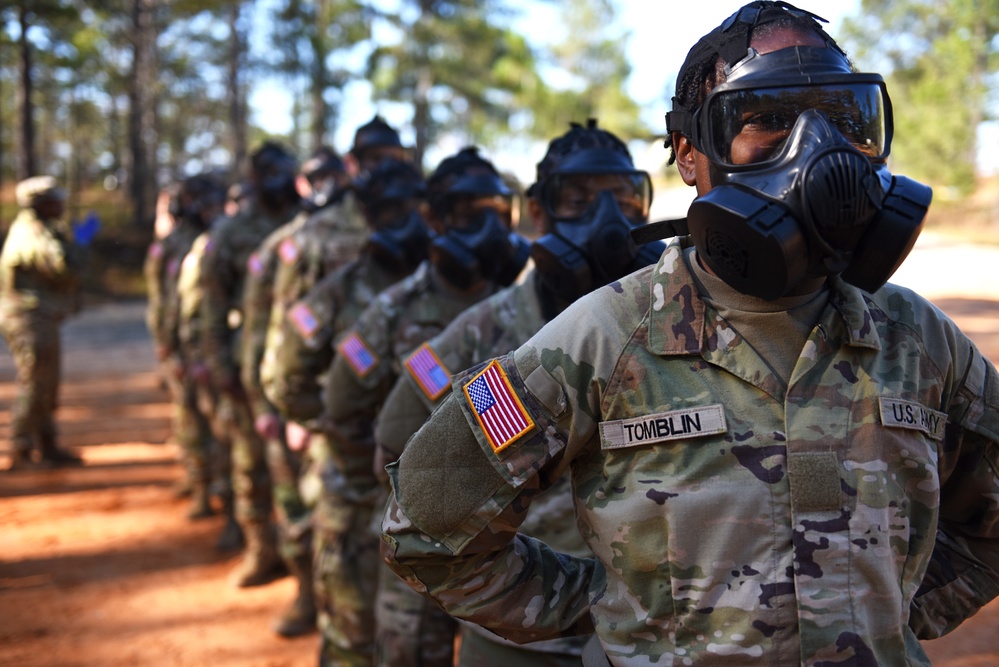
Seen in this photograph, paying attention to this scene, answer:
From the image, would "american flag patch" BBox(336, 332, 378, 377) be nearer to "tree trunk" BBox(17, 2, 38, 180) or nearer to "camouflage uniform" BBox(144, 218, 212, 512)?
"camouflage uniform" BBox(144, 218, 212, 512)

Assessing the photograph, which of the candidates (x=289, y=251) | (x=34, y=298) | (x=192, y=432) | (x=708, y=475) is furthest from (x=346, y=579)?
(x=34, y=298)

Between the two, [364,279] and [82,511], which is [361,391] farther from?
[82,511]

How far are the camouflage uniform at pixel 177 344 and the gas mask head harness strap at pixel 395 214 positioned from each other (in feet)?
12.8

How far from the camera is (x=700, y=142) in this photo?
1727mm

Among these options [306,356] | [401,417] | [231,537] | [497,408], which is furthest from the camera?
[231,537]

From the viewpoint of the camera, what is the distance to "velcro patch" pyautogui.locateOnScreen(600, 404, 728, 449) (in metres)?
1.60

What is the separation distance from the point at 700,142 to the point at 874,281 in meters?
0.42

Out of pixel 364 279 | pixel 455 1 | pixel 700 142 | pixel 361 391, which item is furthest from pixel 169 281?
pixel 455 1

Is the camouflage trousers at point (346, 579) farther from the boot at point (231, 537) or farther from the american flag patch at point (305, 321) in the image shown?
the boot at point (231, 537)

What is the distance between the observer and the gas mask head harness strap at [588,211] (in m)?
2.87

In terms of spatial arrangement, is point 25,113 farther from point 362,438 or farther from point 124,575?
point 362,438

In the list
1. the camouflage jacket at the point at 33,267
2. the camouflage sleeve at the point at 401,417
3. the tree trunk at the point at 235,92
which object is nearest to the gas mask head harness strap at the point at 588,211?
the camouflage sleeve at the point at 401,417

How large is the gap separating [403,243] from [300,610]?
2.65 metres

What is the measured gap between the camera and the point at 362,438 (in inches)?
176
